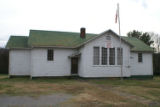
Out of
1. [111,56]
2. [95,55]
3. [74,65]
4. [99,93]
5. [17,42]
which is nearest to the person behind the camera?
[99,93]

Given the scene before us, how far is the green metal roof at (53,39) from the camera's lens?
59.1ft

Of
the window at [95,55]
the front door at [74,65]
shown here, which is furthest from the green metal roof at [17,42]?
the window at [95,55]

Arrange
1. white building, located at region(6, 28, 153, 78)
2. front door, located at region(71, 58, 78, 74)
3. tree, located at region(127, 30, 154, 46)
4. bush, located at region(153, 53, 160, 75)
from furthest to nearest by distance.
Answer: tree, located at region(127, 30, 154, 46) → bush, located at region(153, 53, 160, 75) → front door, located at region(71, 58, 78, 74) → white building, located at region(6, 28, 153, 78)

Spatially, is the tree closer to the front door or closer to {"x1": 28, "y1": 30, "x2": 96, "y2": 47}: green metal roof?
{"x1": 28, "y1": 30, "x2": 96, "y2": 47}: green metal roof

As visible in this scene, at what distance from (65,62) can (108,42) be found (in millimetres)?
4808

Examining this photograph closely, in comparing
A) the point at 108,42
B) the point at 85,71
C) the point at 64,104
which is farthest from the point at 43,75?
the point at 64,104

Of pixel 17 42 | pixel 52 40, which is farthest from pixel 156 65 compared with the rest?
pixel 17 42

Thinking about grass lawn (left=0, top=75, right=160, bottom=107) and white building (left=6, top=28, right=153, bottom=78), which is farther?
white building (left=6, top=28, right=153, bottom=78)

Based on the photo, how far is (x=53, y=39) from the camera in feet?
63.2

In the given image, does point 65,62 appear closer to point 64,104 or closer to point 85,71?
point 85,71

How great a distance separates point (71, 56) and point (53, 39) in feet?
9.61

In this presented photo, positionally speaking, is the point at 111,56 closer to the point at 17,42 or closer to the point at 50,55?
the point at 50,55

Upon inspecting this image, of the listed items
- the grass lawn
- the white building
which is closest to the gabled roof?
the white building

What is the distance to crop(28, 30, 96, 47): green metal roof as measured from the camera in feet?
59.1
